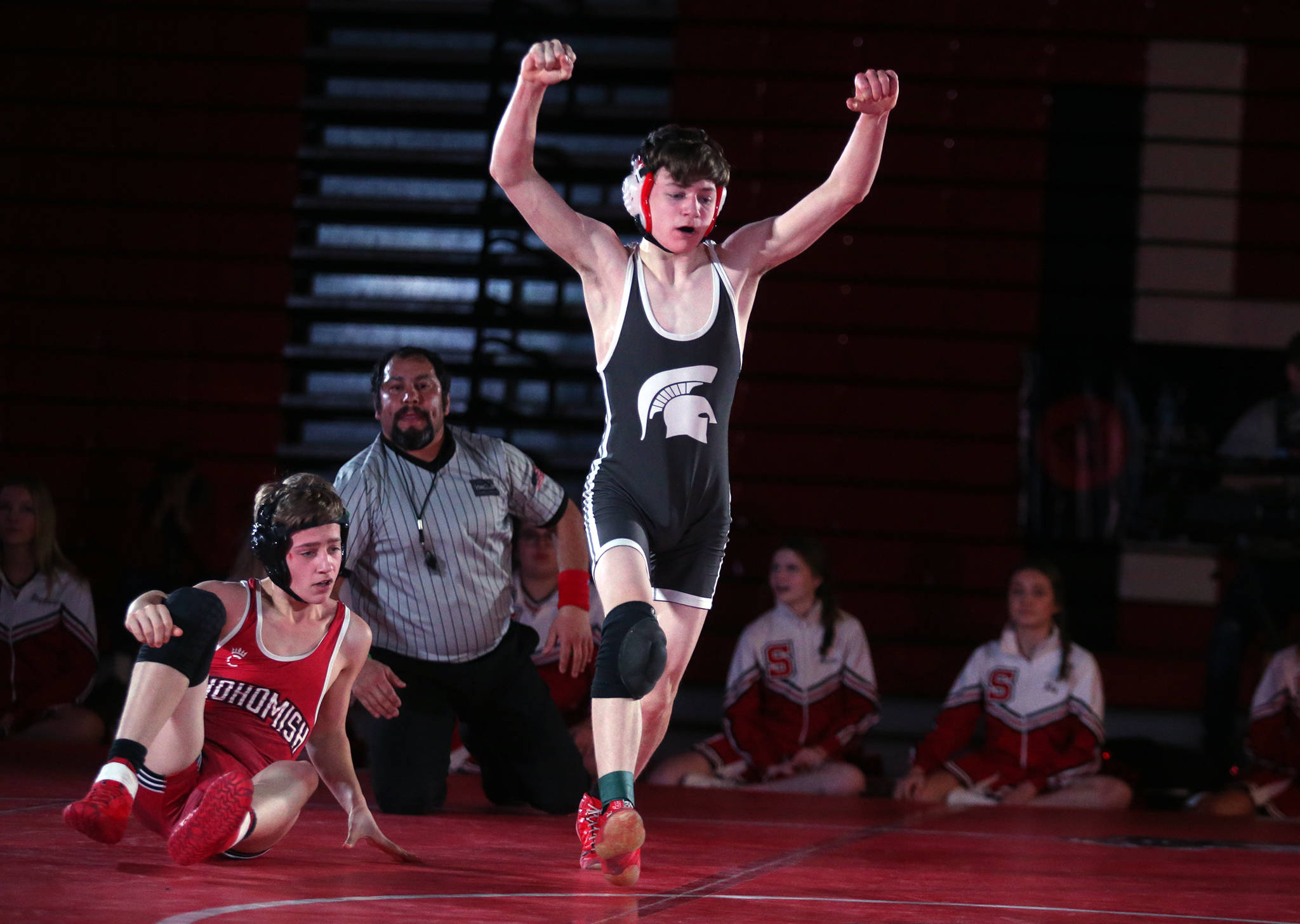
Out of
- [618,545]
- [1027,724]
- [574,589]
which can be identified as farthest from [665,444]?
[1027,724]

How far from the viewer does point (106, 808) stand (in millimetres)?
2291

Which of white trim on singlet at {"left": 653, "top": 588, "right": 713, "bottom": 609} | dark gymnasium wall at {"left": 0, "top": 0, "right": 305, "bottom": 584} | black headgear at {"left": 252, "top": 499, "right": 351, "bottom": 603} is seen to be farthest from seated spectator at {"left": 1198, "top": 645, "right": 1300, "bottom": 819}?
dark gymnasium wall at {"left": 0, "top": 0, "right": 305, "bottom": 584}

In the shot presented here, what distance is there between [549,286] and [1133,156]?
106 inches

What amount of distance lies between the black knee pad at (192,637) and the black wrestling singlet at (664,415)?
0.74m

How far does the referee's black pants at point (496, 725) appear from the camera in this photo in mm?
3807

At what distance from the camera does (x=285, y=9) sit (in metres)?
6.83

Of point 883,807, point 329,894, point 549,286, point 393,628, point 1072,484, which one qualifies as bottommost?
point 883,807

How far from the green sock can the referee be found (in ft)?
3.73

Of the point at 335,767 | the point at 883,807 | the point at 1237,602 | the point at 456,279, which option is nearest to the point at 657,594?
the point at 335,767

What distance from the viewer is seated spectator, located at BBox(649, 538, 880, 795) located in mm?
4980

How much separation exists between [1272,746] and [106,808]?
3.94 m

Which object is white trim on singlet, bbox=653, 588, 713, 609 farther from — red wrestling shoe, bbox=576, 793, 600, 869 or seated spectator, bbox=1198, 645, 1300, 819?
seated spectator, bbox=1198, 645, 1300, 819

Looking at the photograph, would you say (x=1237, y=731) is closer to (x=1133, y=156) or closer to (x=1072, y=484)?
(x=1072, y=484)

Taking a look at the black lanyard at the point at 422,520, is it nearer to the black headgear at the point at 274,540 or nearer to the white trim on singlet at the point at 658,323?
the black headgear at the point at 274,540
